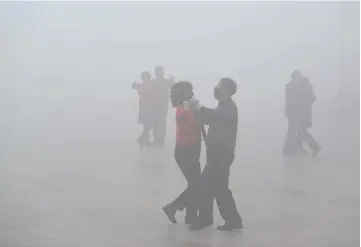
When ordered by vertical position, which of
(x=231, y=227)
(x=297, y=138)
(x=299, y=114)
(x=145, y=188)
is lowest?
(x=231, y=227)

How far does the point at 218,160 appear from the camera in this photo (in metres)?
2.27

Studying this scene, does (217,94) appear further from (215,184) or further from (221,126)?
(215,184)

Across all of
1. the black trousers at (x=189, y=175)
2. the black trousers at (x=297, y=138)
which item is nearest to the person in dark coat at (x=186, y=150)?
the black trousers at (x=189, y=175)

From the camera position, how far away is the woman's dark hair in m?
2.31

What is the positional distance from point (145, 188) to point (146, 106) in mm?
449

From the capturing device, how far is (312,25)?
2207 mm

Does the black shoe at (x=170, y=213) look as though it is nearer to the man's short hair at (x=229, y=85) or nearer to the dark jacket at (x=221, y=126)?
the dark jacket at (x=221, y=126)

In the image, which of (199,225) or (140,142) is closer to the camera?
(199,225)

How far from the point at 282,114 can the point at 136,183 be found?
87 cm

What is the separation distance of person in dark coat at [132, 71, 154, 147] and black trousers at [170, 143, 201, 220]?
19cm

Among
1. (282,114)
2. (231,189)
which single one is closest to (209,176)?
(231,189)

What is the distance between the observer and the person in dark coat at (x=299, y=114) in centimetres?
221

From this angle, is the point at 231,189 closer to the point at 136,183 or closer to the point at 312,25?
the point at 136,183

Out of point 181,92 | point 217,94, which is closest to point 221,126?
point 217,94
